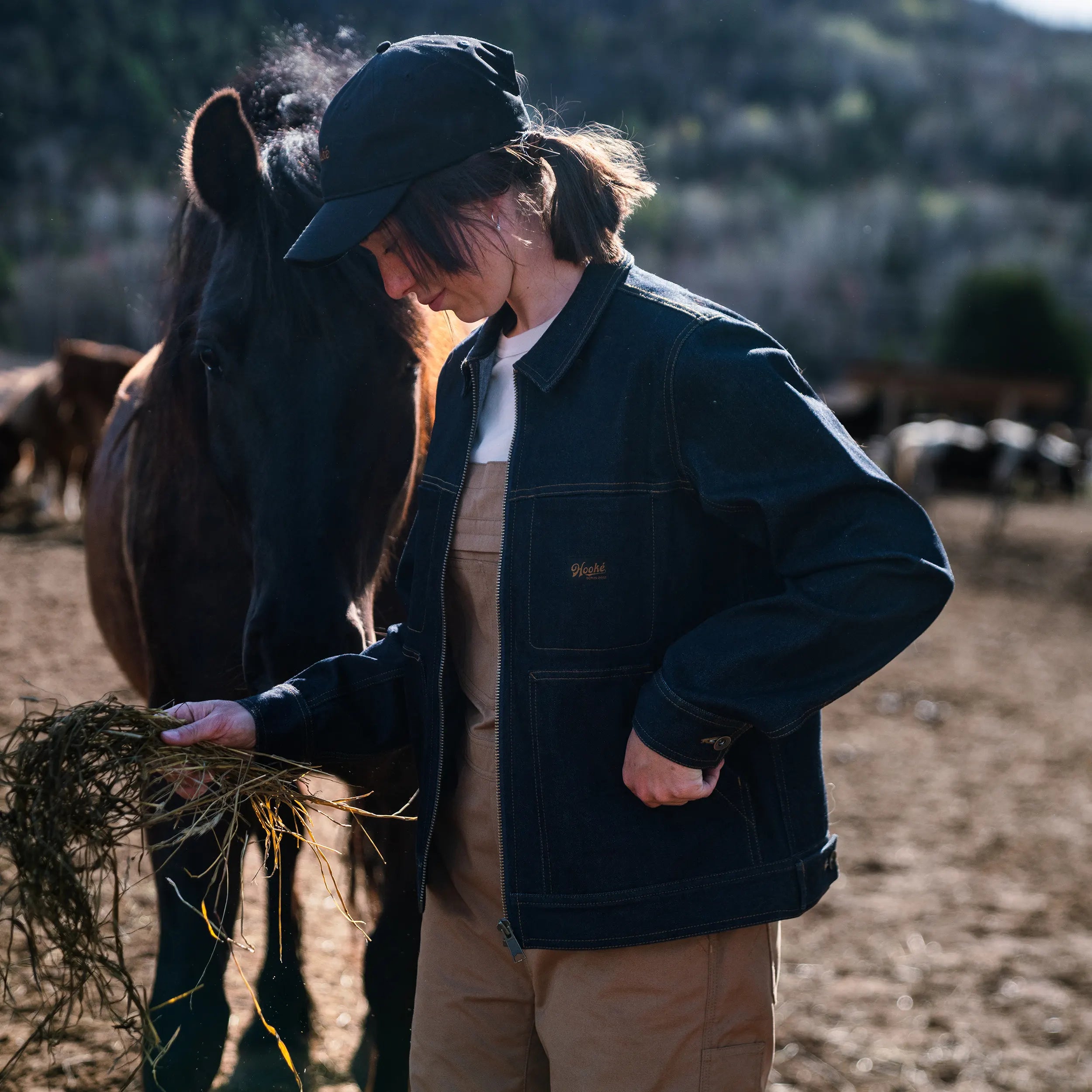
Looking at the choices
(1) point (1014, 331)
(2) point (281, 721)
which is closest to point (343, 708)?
(2) point (281, 721)

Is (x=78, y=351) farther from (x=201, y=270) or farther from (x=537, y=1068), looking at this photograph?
(x=537, y=1068)

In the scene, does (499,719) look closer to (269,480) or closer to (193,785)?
(193,785)

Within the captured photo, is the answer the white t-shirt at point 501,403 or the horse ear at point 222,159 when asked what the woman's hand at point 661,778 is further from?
the horse ear at point 222,159

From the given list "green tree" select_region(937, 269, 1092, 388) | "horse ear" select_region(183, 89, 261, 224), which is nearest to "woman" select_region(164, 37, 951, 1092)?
"horse ear" select_region(183, 89, 261, 224)

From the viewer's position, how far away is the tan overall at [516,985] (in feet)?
4.61

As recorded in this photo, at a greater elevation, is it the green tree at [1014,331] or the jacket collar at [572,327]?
the jacket collar at [572,327]

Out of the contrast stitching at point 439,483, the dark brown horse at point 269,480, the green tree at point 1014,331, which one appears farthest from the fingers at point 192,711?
the green tree at point 1014,331

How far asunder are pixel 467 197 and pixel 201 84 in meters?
6.22

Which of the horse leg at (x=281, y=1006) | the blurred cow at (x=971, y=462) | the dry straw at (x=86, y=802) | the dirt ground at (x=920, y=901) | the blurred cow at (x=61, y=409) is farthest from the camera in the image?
the blurred cow at (x=971, y=462)

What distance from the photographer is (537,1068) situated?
1583 millimetres

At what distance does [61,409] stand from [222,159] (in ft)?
35.8

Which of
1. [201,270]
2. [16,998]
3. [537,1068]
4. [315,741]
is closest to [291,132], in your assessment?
[201,270]

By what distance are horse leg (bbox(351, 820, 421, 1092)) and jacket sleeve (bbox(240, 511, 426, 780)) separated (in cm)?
63

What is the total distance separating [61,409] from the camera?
11820 mm
